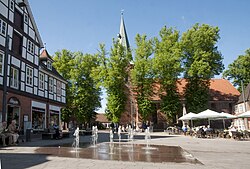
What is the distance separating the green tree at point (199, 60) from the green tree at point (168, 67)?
2.01 metres

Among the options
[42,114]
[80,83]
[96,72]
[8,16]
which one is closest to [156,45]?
[96,72]

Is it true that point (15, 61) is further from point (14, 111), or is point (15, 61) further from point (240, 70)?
point (240, 70)

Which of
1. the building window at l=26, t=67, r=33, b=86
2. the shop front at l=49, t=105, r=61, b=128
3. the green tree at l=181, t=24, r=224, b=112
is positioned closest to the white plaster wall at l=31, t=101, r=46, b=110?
the shop front at l=49, t=105, r=61, b=128

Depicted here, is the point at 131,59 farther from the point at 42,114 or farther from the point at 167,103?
the point at 42,114

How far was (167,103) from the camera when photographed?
41469 mm

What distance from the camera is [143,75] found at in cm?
4112

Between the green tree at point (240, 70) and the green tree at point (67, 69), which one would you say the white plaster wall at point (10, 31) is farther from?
the green tree at point (240, 70)

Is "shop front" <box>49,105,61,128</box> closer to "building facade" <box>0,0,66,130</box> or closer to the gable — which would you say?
"building facade" <box>0,0,66,130</box>

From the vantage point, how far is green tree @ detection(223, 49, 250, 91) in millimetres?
49062

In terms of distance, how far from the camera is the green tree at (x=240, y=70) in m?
49.1

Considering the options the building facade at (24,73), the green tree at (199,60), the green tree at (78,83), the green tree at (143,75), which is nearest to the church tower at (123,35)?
the green tree at (78,83)

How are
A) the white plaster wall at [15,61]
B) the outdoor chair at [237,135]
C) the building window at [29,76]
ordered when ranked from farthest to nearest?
1. the building window at [29,76]
2. the outdoor chair at [237,135]
3. the white plaster wall at [15,61]

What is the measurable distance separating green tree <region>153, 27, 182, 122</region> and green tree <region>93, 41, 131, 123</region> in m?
5.53

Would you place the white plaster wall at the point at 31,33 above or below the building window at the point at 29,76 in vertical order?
above
